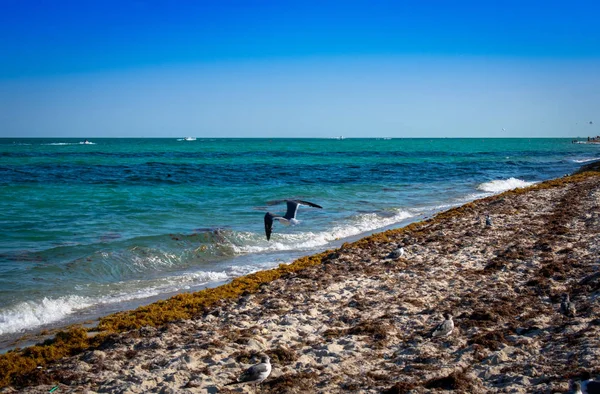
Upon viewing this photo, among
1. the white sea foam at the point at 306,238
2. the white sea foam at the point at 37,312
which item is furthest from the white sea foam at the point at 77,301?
the white sea foam at the point at 306,238

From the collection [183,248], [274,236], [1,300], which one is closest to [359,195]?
[274,236]

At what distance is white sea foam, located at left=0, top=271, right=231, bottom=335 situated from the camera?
789 centimetres

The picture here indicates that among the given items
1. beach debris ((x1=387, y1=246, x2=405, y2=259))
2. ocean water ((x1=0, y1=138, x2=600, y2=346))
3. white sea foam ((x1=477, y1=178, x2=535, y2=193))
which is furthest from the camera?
white sea foam ((x1=477, y1=178, x2=535, y2=193))

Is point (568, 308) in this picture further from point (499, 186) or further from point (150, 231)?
point (499, 186)

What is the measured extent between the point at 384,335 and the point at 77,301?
5621mm

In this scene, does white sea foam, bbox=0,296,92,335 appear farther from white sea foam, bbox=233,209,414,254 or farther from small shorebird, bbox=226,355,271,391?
white sea foam, bbox=233,209,414,254

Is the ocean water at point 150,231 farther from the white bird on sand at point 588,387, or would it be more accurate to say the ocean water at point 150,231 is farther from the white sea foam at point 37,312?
the white bird on sand at point 588,387

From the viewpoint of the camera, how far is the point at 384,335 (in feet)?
20.8

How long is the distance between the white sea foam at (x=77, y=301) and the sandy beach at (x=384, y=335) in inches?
79.3

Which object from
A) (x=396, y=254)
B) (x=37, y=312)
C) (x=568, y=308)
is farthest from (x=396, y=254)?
(x=37, y=312)

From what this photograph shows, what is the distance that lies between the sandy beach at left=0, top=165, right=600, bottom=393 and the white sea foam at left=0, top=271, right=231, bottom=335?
201 cm

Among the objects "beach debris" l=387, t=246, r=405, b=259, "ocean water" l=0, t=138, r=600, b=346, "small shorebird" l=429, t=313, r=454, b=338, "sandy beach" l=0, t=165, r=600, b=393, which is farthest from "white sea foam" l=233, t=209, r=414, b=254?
"small shorebird" l=429, t=313, r=454, b=338

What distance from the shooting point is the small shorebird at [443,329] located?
620 centimetres

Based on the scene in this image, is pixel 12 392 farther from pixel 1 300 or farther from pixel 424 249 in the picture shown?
pixel 424 249
